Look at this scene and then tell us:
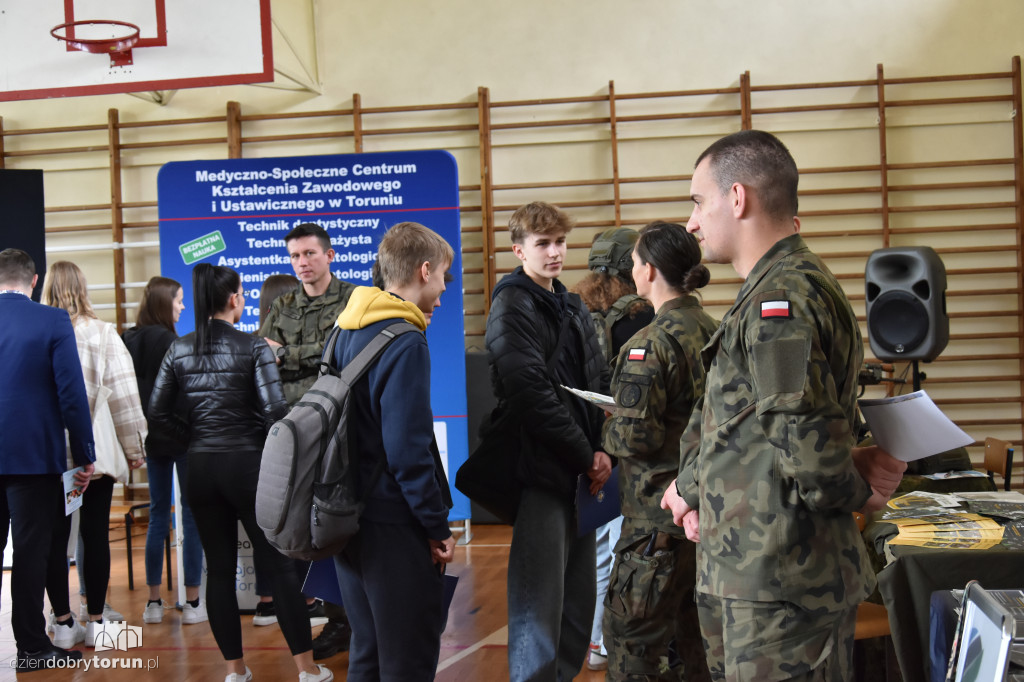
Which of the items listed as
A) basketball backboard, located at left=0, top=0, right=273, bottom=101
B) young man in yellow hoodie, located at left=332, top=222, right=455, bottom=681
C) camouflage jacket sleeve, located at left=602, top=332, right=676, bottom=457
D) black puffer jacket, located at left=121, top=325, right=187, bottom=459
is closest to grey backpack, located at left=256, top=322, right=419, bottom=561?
young man in yellow hoodie, located at left=332, top=222, right=455, bottom=681

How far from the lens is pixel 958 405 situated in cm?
636

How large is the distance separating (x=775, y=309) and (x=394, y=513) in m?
0.97

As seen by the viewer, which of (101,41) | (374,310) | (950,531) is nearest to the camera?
(374,310)

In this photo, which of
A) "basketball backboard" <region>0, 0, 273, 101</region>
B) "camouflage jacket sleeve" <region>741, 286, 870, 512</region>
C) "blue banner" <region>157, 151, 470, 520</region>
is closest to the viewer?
"camouflage jacket sleeve" <region>741, 286, 870, 512</region>

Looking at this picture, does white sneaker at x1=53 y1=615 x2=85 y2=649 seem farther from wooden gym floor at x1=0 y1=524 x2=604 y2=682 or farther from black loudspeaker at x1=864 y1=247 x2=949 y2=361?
black loudspeaker at x1=864 y1=247 x2=949 y2=361

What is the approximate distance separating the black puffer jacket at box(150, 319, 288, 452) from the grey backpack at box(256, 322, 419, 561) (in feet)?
3.42

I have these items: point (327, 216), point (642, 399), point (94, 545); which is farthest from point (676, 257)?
point (327, 216)

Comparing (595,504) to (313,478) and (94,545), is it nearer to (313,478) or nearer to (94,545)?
(313,478)

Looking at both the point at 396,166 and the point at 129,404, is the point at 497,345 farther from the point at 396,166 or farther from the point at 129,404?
the point at 396,166

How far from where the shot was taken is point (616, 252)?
10.0ft

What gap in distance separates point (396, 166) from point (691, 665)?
3.69 metres

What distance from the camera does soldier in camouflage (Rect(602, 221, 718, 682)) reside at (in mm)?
2080

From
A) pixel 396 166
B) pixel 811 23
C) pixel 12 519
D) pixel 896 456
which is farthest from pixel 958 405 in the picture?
pixel 12 519

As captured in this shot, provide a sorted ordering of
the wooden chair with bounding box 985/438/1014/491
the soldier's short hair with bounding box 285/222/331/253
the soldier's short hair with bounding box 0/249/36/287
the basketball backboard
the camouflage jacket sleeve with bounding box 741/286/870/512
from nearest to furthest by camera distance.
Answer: the camouflage jacket sleeve with bounding box 741/286/870/512 → the soldier's short hair with bounding box 0/249/36/287 → the soldier's short hair with bounding box 285/222/331/253 → the wooden chair with bounding box 985/438/1014/491 → the basketball backboard
